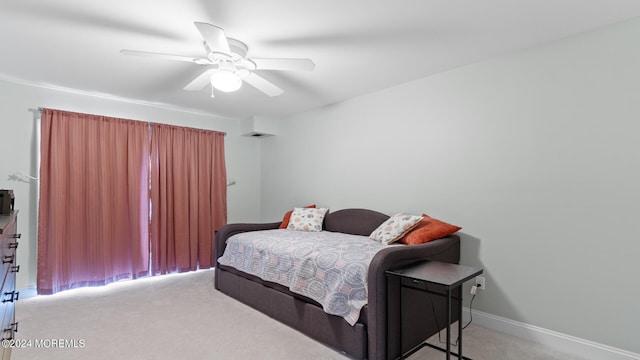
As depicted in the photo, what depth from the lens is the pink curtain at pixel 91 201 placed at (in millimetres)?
3482

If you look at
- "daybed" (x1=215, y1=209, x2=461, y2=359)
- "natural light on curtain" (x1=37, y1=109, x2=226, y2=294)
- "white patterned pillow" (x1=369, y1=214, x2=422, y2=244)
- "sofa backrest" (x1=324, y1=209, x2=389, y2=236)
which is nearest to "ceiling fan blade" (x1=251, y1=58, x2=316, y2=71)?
"daybed" (x1=215, y1=209, x2=461, y2=359)

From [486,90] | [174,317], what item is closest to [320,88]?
[486,90]

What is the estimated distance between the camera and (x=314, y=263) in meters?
2.55

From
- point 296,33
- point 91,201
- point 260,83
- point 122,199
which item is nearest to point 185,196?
point 122,199

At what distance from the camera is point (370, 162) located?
12.1 ft

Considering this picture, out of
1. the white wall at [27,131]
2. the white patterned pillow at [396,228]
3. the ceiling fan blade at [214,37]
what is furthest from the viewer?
the white wall at [27,131]

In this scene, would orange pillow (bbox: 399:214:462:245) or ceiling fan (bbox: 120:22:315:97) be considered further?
orange pillow (bbox: 399:214:462:245)

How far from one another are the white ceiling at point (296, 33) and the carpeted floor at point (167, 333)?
224 centimetres

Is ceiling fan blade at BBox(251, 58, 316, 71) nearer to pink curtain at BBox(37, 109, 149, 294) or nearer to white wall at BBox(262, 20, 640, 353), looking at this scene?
white wall at BBox(262, 20, 640, 353)

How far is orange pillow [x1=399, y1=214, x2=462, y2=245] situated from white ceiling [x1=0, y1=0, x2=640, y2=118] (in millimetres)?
1421

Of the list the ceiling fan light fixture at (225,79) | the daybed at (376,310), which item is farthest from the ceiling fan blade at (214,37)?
the daybed at (376,310)

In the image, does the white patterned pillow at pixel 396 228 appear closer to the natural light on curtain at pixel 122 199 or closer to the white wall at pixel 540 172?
the white wall at pixel 540 172

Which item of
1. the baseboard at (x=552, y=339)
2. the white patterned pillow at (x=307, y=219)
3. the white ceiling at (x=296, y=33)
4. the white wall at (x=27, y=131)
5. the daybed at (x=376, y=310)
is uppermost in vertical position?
the white ceiling at (x=296, y=33)

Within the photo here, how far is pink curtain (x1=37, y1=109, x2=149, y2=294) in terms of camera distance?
3.48 m
